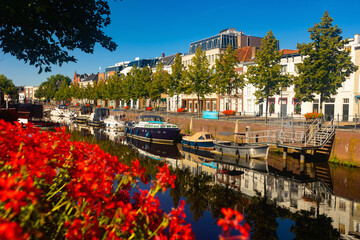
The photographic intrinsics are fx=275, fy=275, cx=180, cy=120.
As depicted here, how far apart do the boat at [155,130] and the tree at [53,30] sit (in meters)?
26.4

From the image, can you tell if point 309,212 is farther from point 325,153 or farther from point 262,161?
point 325,153

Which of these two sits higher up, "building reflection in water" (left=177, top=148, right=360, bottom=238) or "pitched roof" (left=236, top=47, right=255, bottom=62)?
"pitched roof" (left=236, top=47, right=255, bottom=62)

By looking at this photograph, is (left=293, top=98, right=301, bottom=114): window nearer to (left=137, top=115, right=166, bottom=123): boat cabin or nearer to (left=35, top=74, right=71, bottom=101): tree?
(left=137, top=115, right=166, bottom=123): boat cabin

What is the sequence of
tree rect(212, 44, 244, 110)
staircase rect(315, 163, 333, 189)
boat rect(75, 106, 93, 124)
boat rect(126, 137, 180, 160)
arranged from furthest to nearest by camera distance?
boat rect(75, 106, 93, 124), tree rect(212, 44, 244, 110), boat rect(126, 137, 180, 160), staircase rect(315, 163, 333, 189)

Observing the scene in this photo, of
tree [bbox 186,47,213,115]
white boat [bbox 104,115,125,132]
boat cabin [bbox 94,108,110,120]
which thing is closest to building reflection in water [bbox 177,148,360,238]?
tree [bbox 186,47,213,115]

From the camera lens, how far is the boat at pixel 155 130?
3506cm

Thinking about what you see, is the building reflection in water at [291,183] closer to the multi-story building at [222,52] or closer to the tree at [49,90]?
the multi-story building at [222,52]

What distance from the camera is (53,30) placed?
25.2ft

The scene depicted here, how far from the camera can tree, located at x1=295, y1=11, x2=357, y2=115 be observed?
30.1 metres

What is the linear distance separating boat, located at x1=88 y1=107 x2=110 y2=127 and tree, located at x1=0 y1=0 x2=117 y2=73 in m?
49.8

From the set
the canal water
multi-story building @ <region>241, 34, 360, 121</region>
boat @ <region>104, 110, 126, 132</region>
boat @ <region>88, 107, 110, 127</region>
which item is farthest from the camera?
boat @ <region>88, 107, 110, 127</region>

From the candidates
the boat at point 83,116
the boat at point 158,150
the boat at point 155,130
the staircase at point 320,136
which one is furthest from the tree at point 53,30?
the boat at point 83,116

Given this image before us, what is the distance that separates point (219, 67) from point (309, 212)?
1286 inches

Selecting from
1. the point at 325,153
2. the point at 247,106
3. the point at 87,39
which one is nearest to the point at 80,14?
the point at 87,39
